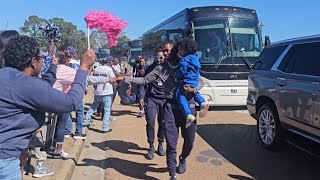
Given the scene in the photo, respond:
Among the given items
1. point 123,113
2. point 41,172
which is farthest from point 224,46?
point 41,172

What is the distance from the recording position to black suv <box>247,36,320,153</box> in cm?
510

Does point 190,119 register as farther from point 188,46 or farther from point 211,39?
point 211,39

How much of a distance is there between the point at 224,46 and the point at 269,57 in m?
4.69

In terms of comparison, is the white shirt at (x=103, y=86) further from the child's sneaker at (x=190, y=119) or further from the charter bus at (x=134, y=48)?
the charter bus at (x=134, y=48)

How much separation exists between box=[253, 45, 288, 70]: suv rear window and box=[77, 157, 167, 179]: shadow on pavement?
2867 millimetres

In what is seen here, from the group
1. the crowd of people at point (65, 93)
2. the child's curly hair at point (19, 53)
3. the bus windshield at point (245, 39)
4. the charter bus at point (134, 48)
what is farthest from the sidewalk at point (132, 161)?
the charter bus at point (134, 48)

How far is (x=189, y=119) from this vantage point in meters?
4.70

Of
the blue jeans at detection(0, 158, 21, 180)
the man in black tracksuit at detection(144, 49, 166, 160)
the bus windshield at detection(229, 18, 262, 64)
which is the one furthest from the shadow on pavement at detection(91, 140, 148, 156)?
the bus windshield at detection(229, 18, 262, 64)

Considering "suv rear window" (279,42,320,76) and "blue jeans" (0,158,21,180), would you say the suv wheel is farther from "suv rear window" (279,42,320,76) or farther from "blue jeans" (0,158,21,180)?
"blue jeans" (0,158,21,180)

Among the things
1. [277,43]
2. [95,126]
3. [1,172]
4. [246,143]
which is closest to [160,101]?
[246,143]

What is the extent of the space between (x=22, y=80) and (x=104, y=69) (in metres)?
5.43

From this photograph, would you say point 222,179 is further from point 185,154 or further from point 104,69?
point 104,69

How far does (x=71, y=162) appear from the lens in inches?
223

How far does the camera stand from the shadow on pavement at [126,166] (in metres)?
5.46
